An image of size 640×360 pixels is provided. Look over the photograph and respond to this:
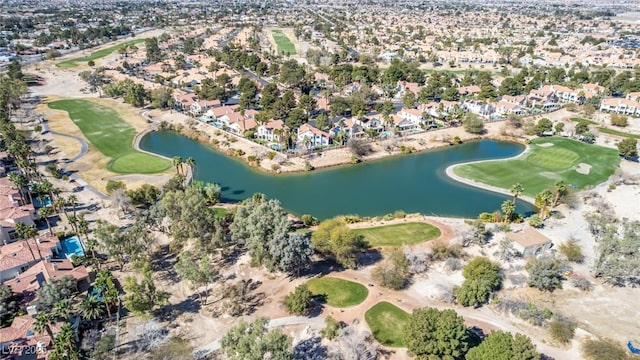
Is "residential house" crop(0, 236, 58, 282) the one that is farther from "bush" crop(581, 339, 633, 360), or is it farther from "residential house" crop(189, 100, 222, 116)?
"residential house" crop(189, 100, 222, 116)

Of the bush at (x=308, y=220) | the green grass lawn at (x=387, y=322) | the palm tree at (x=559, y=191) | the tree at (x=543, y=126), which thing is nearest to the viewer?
the green grass lawn at (x=387, y=322)

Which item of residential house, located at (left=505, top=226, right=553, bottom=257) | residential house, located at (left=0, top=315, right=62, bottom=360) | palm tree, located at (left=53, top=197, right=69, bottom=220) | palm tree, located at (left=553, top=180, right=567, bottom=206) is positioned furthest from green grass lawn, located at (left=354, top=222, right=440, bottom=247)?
palm tree, located at (left=53, top=197, right=69, bottom=220)

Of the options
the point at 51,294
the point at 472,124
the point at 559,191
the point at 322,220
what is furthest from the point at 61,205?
the point at 472,124

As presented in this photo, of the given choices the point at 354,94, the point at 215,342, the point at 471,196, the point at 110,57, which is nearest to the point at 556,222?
the point at 471,196

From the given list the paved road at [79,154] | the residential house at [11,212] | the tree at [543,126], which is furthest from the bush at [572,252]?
the residential house at [11,212]

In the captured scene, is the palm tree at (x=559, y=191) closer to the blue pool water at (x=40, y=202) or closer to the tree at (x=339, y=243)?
the tree at (x=339, y=243)

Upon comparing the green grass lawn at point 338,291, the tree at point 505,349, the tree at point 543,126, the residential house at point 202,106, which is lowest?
the green grass lawn at point 338,291

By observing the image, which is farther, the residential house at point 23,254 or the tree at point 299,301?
the residential house at point 23,254
